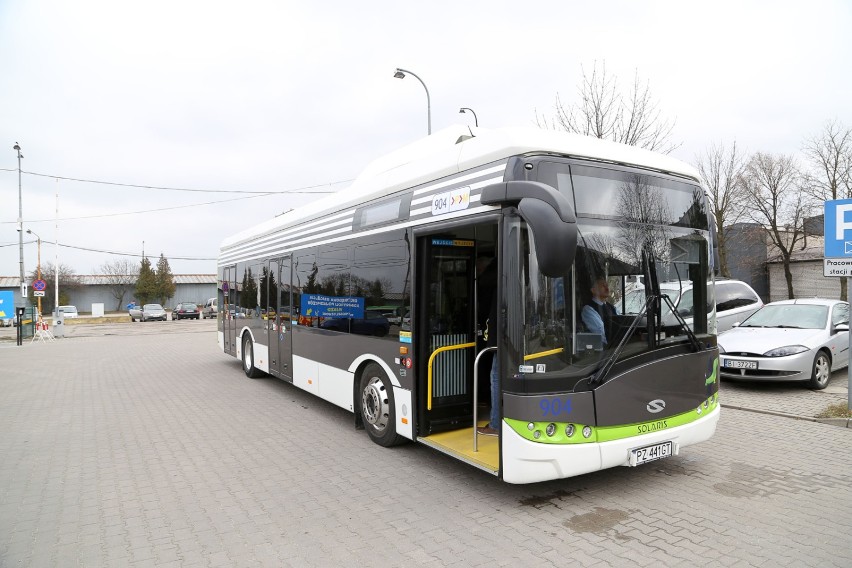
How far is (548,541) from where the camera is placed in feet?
12.8

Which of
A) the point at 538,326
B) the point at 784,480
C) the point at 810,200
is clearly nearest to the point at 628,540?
the point at 538,326

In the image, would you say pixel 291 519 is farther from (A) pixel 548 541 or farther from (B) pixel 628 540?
(B) pixel 628 540

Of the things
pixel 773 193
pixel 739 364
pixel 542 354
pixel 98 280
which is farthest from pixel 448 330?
pixel 98 280

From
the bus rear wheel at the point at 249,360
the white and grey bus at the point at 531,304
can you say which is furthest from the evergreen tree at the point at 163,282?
the white and grey bus at the point at 531,304

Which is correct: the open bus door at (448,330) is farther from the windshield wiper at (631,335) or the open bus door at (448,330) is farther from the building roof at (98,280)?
the building roof at (98,280)

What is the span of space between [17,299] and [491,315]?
7109 centimetres

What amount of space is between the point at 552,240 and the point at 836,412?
240 inches

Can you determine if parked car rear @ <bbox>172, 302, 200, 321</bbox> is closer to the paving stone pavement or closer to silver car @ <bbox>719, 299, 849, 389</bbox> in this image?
the paving stone pavement

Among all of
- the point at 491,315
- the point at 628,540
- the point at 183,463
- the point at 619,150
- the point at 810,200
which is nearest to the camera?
the point at 628,540

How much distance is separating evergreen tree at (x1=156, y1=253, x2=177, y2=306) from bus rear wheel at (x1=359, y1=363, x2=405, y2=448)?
60.7 metres

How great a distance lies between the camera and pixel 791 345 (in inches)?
351

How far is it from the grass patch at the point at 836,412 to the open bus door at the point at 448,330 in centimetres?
500

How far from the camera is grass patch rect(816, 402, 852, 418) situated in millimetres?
6960

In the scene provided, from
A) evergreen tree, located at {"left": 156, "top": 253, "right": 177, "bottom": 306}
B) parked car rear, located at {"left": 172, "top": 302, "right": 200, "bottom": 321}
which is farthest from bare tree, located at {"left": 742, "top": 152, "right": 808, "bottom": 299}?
evergreen tree, located at {"left": 156, "top": 253, "right": 177, "bottom": 306}
